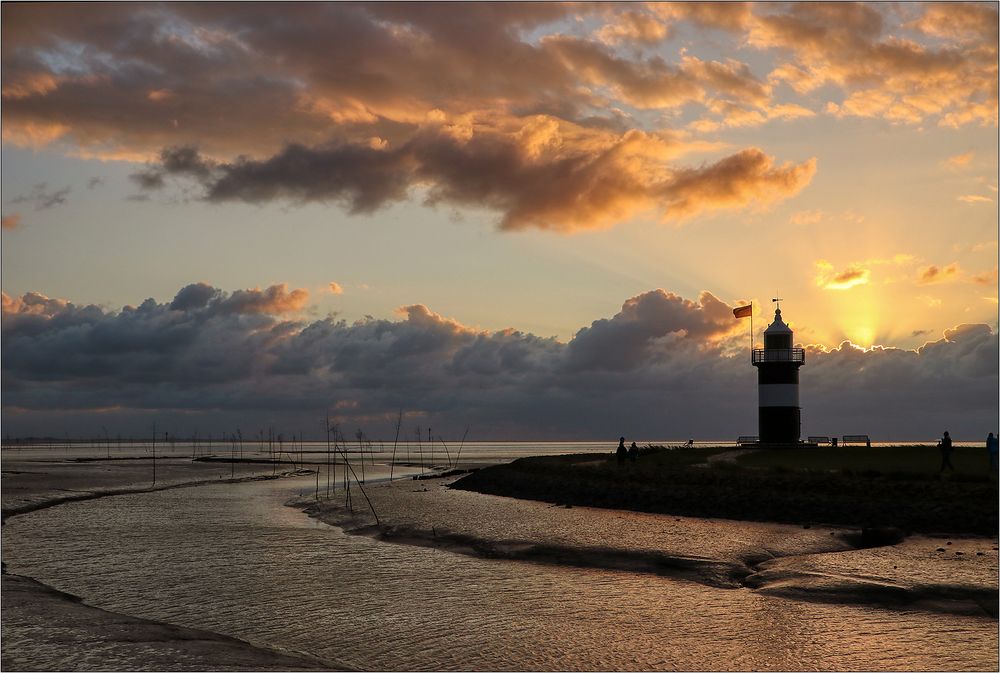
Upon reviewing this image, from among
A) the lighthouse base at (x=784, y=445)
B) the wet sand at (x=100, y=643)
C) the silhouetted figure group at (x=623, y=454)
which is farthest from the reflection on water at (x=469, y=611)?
the lighthouse base at (x=784, y=445)

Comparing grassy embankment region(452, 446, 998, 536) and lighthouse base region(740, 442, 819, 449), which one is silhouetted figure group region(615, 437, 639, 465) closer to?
grassy embankment region(452, 446, 998, 536)

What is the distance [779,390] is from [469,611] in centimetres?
5444

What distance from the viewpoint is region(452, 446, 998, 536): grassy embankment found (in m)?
31.5

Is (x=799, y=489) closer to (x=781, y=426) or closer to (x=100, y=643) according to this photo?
(x=100, y=643)

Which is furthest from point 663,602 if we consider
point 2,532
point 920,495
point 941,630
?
point 2,532

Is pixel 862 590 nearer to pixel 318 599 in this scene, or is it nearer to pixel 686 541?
pixel 686 541

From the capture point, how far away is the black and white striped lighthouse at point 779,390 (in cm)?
6775

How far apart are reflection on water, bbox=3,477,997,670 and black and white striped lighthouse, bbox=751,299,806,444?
3935cm

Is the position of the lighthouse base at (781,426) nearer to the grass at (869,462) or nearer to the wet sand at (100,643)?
the grass at (869,462)

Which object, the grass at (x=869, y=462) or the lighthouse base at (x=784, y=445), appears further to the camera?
the lighthouse base at (x=784, y=445)

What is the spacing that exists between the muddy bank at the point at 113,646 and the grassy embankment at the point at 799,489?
24.3m

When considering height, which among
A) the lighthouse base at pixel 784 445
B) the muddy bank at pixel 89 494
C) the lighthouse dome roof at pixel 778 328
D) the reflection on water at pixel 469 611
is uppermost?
the lighthouse dome roof at pixel 778 328

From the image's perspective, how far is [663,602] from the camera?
19.8 meters

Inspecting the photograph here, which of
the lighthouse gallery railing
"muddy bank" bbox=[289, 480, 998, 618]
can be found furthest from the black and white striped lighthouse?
"muddy bank" bbox=[289, 480, 998, 618]
